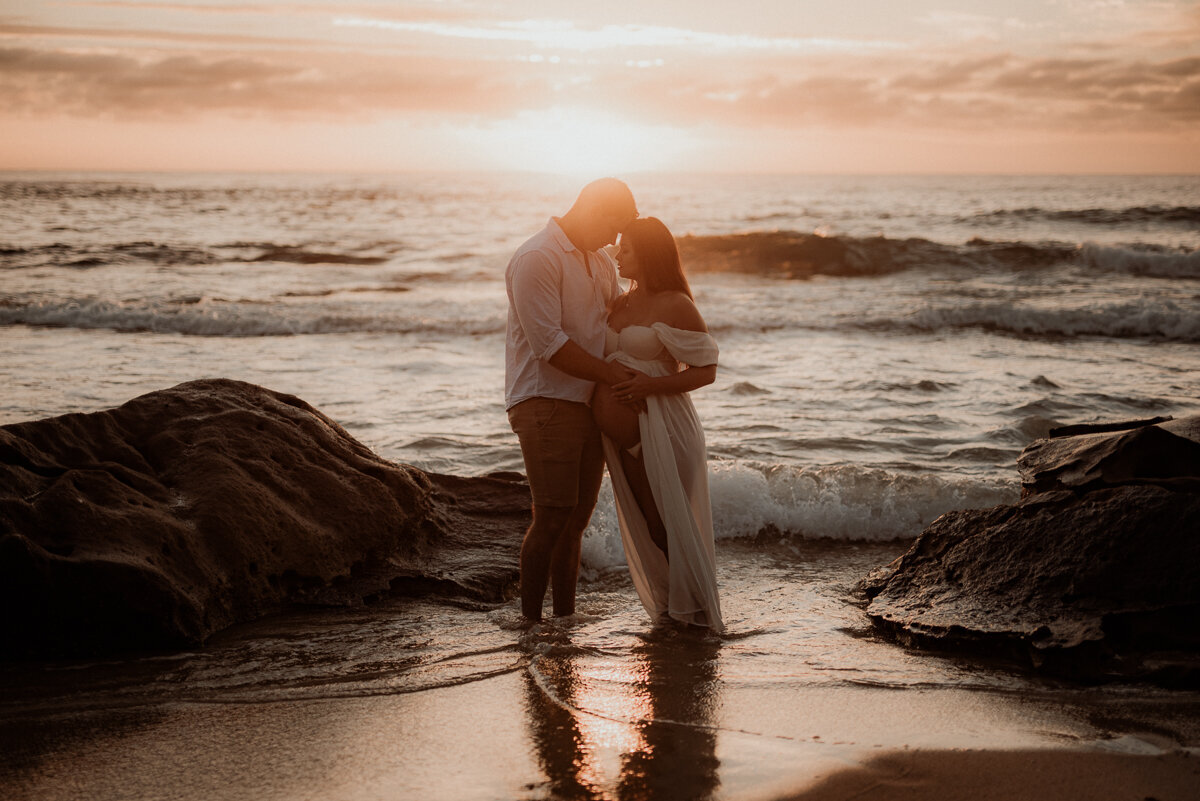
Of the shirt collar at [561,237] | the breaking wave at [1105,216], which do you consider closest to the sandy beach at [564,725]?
the shirt collar at [561,237]

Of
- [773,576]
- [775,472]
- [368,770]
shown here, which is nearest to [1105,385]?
[775,472]

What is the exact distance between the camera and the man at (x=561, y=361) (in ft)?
14.0

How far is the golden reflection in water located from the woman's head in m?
1.62

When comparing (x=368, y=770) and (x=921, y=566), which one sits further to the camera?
(x=921, y=566)

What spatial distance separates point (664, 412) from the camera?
4.49 meters

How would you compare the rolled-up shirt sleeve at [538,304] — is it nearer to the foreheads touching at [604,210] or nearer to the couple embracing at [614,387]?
the couple embracing at [614,387]

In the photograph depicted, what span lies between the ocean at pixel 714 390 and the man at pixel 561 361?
0.52m

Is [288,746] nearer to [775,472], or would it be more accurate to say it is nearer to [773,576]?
[773,576]

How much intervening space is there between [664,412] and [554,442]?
1.70ft

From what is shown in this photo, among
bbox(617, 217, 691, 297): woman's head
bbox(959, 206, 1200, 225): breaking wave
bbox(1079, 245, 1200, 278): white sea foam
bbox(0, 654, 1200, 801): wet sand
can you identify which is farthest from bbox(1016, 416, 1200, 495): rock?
bbox(959, 206, 1200, 225): breaking wave

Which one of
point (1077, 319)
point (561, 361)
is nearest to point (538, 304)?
point (561, 361)

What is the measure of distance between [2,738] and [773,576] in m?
3.84

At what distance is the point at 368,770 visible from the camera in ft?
10.1

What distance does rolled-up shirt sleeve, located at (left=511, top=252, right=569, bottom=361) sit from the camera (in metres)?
4.23
